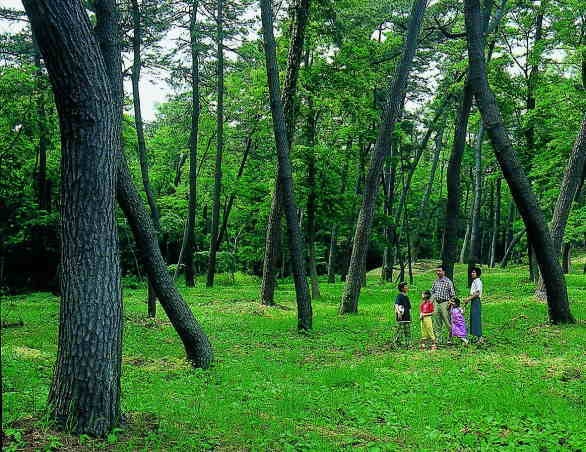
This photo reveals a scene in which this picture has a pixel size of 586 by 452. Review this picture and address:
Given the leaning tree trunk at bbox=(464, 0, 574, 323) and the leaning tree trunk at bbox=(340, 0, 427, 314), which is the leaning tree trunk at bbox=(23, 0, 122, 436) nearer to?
the leaning tree trunk at bbox=(464, 0, 574, 323)

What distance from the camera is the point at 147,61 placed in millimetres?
18203

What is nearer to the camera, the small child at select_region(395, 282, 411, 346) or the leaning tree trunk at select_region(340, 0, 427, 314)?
the small child at select_region(395, 282, 411, 346)

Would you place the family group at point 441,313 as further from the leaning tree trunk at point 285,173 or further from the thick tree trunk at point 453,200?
the thick tree trunk at point 453,200

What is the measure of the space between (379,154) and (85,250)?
34.7 ft

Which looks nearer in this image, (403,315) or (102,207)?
(102,207)

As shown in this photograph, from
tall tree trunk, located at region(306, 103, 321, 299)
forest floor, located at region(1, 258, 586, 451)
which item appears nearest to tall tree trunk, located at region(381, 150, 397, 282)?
tall tree trunk, located at region(306, 103, 321, 299)

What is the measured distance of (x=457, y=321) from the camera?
1066 centimetres

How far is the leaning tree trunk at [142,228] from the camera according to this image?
699 cm

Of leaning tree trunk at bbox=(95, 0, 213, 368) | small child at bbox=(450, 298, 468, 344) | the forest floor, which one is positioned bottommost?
the forest floor

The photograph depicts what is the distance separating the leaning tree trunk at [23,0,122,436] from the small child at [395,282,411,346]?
6836 mm

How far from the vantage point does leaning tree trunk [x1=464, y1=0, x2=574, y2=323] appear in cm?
1130

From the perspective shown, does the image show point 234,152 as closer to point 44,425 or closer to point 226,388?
point 226,388

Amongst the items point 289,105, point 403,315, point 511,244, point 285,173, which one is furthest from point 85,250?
point 511,244

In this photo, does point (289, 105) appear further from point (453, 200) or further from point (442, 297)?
point (442, 297)
